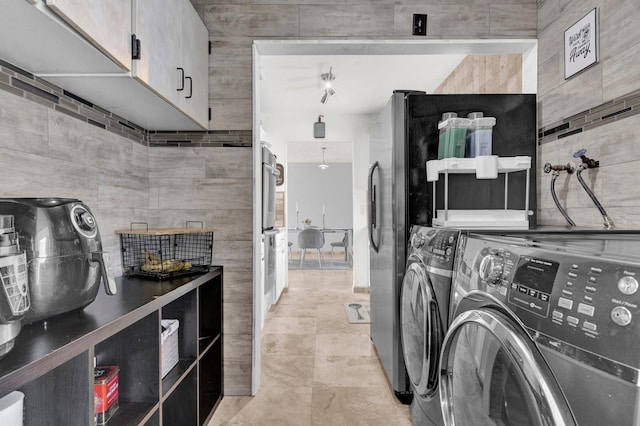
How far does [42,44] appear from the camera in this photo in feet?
3.55

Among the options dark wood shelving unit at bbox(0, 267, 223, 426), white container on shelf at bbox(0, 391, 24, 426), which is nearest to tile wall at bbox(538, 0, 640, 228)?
dark wood shelving unit at bbox(0, 267, 223, 426)

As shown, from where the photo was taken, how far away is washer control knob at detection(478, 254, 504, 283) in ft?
3.07

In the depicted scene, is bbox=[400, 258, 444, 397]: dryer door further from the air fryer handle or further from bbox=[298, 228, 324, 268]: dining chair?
bbox=[298, 228, 324, 268]: dining chair

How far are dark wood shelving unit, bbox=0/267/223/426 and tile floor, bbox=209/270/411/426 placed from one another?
29cm

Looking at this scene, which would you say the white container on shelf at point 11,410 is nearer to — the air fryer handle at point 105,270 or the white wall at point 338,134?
the air fryer handle at point 105,270

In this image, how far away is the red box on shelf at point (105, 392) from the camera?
1.19m

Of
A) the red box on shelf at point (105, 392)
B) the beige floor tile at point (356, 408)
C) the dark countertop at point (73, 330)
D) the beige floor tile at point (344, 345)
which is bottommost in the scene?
the beige floor tile at point (356, 408)

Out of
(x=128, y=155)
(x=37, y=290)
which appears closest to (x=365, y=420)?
(x=37, y=290)

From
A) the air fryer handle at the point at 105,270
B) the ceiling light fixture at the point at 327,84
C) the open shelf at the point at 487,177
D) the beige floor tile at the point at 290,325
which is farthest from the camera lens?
the ceiling light fixture at the point at 327,84

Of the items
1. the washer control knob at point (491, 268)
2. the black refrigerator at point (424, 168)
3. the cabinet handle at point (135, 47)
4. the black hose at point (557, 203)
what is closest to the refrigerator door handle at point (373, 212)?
the black refrigerator at point (424, 168)

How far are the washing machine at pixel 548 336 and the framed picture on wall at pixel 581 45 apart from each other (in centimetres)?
124

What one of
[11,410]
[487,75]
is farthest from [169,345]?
[487,75]

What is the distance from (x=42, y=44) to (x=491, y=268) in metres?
1.42

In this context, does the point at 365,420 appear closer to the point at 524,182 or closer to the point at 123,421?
the point at 123,421
